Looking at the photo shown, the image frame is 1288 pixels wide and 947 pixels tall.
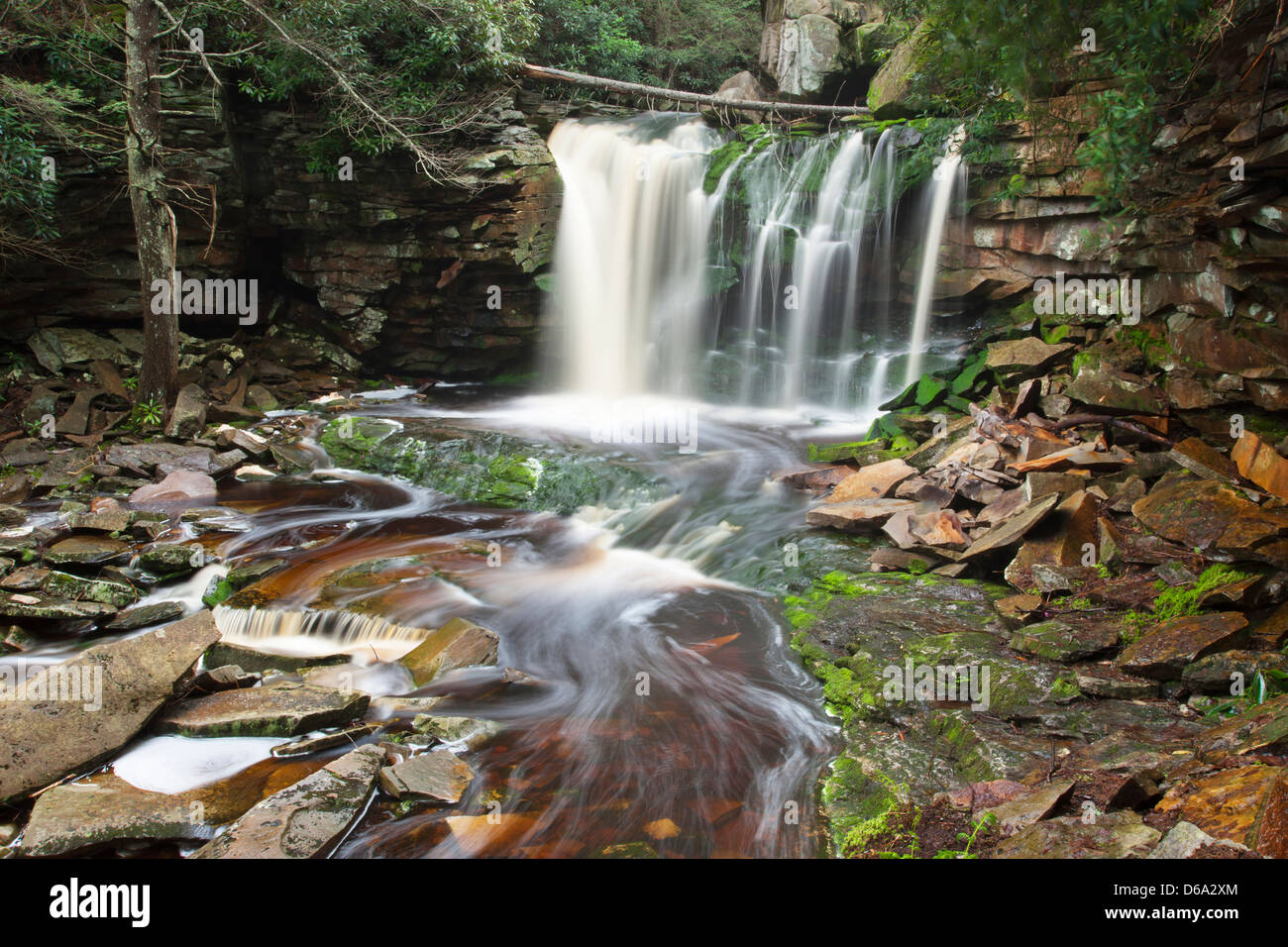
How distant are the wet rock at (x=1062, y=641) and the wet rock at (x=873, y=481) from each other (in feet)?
9.39

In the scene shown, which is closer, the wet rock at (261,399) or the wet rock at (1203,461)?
the wet rock at (1203,461)

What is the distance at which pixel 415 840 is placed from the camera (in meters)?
3.95

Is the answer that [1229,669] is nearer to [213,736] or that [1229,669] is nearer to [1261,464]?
[1261,464]

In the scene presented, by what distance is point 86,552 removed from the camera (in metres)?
7.23

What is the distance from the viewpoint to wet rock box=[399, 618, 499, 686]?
5773mm

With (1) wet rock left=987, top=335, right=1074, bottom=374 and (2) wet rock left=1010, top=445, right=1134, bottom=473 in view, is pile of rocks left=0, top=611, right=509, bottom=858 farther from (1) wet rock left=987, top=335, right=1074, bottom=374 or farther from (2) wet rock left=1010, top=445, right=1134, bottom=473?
(1) wet rock left=987, top=335, right=1074, bottom=374

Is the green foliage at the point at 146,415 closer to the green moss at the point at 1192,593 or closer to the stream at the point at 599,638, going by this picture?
the stream at the point at 599,638

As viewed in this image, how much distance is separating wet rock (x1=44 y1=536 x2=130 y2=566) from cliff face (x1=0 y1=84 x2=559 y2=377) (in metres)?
5.62

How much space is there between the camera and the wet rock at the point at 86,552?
7.14 meters

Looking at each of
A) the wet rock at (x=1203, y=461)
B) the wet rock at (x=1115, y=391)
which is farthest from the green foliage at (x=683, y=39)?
the wet rock at (x=1203, y=461)

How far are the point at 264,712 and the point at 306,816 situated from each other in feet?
3.85

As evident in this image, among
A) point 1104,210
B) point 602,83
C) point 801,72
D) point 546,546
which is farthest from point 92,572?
point 801,72

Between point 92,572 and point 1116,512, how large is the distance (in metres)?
8.86

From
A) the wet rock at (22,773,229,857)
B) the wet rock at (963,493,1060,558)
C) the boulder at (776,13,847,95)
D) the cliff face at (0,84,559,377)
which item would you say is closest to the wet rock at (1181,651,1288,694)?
the wet rock at (963,493,1060,558)
